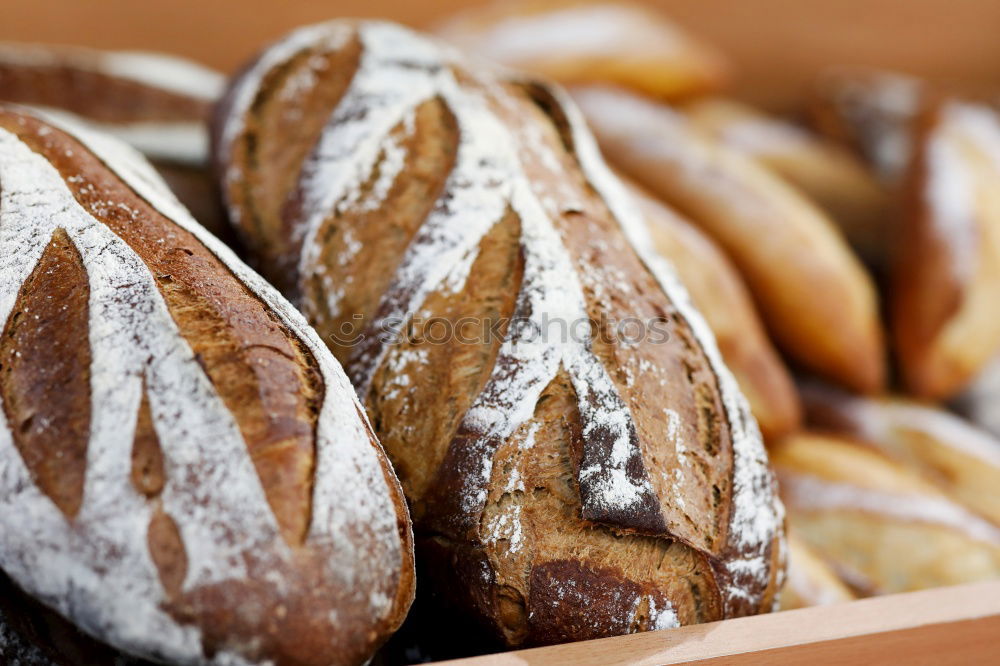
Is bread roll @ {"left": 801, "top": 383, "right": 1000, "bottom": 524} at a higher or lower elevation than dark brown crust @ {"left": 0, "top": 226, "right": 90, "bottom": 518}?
lower

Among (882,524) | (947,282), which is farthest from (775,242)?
(882,524)

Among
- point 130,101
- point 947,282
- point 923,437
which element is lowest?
point 923,437

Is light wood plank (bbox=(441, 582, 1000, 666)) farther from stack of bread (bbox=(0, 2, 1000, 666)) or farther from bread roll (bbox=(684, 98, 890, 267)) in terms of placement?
bread roll (bbox=(684, 98, 890, 267))

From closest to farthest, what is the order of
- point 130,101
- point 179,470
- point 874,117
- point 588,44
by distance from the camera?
point 179,470
point 130,101
point 588,44
point 874,117

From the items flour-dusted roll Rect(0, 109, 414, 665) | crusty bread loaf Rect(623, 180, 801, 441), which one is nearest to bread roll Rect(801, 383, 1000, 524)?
crusty bread loaf Rect(623, 180, 801, 441)

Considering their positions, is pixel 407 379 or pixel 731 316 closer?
pixel 407 379

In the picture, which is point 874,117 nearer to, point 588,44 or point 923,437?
point 588,44

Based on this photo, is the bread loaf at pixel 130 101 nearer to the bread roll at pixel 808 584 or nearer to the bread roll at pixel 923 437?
the bread roll at pixel 808 584
